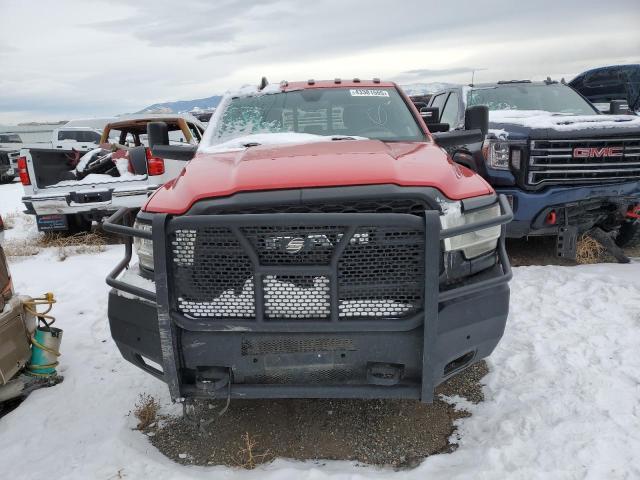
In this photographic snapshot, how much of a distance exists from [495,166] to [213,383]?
405 centimetres

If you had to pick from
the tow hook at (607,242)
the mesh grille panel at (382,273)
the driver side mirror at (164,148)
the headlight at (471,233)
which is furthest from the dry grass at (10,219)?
the tow hook at (607,242)

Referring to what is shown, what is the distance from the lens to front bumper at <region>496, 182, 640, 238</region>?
4898 millimetres

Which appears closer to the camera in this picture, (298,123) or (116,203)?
(298,123)

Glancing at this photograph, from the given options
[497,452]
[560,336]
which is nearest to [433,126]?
[560,336]

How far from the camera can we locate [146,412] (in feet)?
9.43

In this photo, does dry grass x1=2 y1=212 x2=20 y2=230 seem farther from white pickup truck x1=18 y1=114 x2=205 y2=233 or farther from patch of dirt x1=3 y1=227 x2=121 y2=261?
white pickup truck x1=18 y1=114 x2=205 y2=233

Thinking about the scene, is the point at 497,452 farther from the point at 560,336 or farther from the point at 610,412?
the point at 560,336

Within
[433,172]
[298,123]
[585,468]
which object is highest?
[298,123]

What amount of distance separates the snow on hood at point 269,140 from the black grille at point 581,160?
244 cm

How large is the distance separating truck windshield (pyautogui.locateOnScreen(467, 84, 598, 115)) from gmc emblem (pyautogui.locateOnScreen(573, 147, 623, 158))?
1.80 metres

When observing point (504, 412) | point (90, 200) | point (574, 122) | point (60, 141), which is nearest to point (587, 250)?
point (574, 122)

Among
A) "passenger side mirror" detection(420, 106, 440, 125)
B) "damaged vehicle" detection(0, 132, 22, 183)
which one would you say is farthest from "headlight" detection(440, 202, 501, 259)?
"damaged vehicle" detection(0, 132, 22, 183)

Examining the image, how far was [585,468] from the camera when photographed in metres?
2.28

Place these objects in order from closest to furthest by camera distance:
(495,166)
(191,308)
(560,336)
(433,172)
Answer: (191,308) → (433,172) → (560,336) → (495,166)
